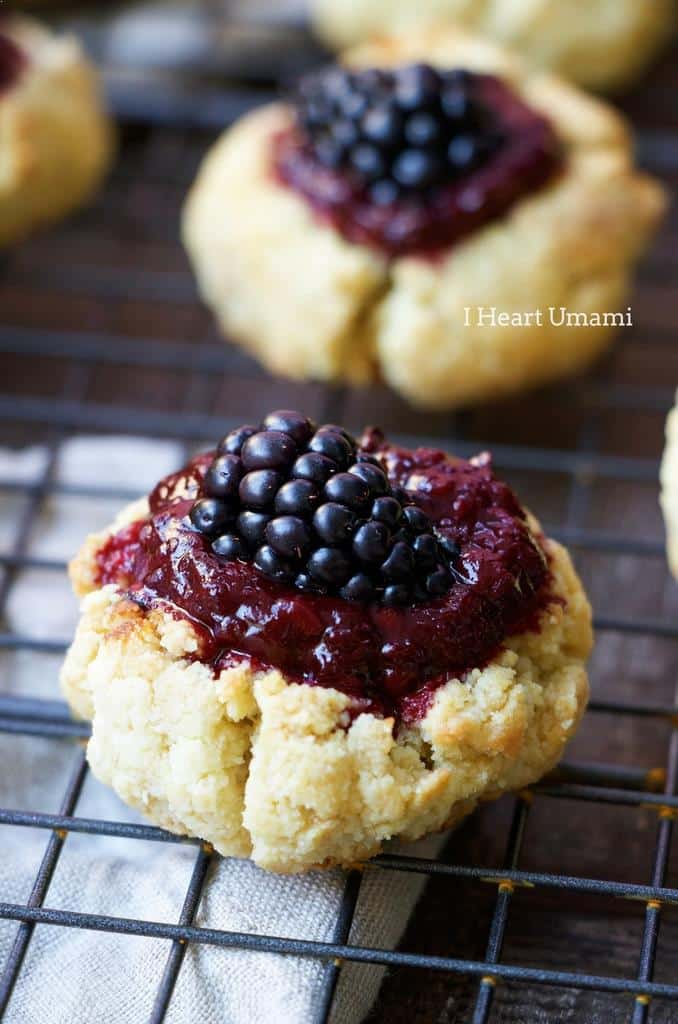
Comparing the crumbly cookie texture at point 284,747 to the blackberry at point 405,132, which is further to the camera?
the blackberry at point 405,132

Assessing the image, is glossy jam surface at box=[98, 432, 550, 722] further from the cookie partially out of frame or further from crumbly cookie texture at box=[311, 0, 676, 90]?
crumbly cookie texture at box=[311, 0, 676, 90]

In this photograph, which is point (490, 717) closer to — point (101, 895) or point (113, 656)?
point (113, 656)

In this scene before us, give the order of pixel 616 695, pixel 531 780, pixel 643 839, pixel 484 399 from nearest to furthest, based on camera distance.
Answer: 1. pixel 531 780
2. pixel 643 839
3. pixel 616 695
4. pixel 484 399

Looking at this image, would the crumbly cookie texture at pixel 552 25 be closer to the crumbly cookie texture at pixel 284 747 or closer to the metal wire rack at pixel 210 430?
the metal wire rack at pixel 210 430

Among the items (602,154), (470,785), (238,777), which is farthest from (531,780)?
(602,154)

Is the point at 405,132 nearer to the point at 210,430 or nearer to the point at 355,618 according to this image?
the point at 210,430

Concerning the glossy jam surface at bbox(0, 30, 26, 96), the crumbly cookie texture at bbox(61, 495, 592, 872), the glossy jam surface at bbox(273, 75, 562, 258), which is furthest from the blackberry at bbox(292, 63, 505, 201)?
the crumbly cookie texture at bbox(61, 495, 592, 872)

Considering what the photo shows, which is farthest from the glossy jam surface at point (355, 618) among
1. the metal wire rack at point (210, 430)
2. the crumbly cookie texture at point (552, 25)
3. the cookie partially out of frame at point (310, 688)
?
the crumbly cookie texture at point (552, 25)
